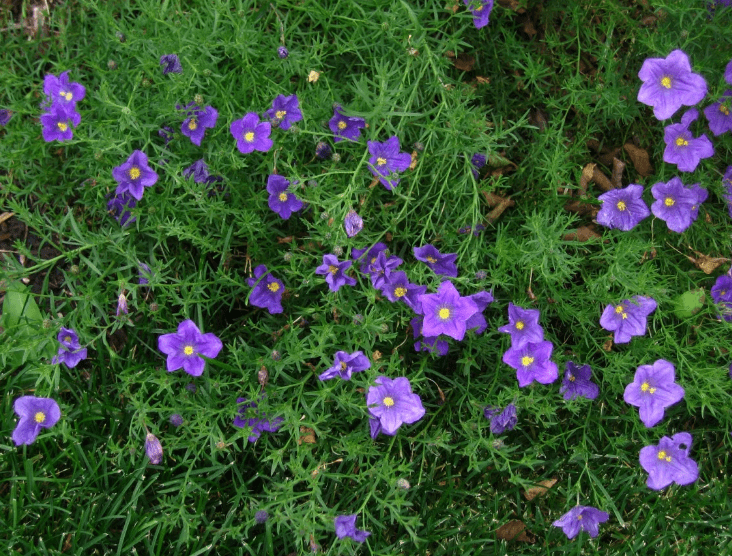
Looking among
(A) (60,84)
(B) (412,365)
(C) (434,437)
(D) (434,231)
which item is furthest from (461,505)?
(A) (60,84)

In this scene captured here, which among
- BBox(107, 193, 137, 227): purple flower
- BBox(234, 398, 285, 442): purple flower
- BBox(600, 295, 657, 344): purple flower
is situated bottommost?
BBox(234, 398, 285, 442): purple flower

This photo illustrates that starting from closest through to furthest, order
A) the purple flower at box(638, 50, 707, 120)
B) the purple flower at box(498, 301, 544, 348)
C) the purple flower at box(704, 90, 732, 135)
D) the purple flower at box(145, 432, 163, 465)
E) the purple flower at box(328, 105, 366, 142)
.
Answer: the purple flower at box(145, 432, 163, 465), the purple flower at box(498, 301, 544, 348), the purple flower at box(638, 50, 707, 120), the purple flower at box(328, 105, 366, 142), the purple flower at box(704, 90, 732, 135)

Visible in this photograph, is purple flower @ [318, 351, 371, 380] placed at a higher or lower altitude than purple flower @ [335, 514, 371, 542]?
higher

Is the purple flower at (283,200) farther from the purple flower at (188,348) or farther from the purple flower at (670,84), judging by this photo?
the purple flower at (670,84)

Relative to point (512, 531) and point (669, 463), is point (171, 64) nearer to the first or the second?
point (512, 531)

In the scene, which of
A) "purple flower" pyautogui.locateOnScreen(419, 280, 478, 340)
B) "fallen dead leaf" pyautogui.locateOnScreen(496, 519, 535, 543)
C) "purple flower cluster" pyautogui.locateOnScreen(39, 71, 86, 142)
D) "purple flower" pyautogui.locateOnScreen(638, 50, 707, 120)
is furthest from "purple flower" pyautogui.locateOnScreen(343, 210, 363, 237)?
"fallen dead leaf" pyautogui.locateOnScreen(496, 519, 535, 543)

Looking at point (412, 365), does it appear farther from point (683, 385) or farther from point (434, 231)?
point (683, 385)

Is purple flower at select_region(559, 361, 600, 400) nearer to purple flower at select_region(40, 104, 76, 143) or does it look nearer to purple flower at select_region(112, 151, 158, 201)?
purple flower at select_region(112, 151, 158, 201)
